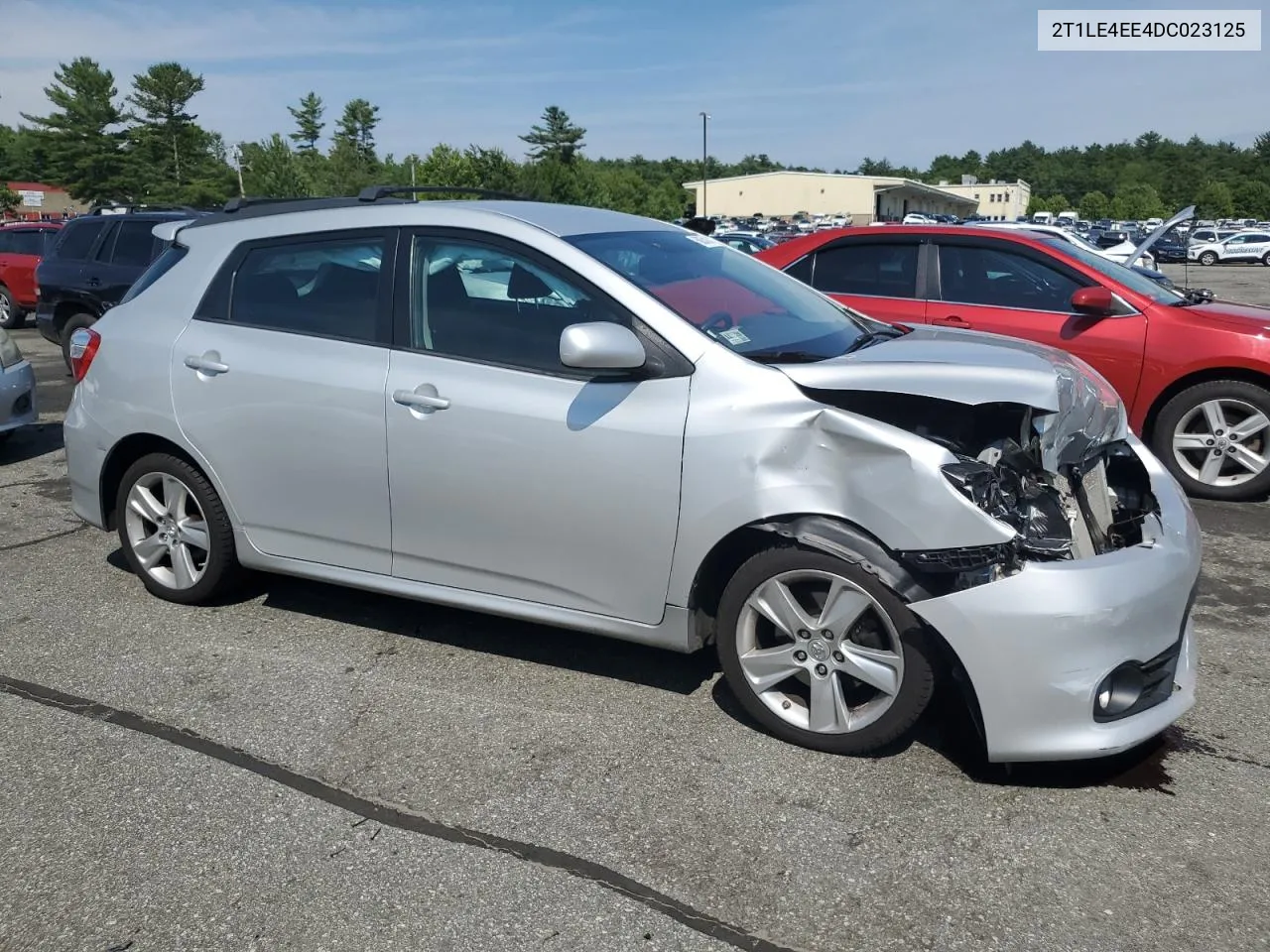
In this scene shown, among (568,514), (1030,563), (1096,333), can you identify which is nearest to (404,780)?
(568,514)

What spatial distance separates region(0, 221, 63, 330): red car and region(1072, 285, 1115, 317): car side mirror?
16144 millimetres

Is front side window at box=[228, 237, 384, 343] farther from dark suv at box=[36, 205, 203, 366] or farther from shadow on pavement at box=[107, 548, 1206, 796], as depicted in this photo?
dark suv at box=[36, 205, 203, 366]

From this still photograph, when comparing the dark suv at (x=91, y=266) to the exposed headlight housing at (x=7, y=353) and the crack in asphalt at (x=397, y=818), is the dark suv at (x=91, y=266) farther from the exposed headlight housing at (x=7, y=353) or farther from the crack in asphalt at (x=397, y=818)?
the crack in asphalt at (x=397, y=818)

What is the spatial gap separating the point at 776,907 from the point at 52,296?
41.2 feet

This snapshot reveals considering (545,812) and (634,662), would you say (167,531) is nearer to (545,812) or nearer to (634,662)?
(634,662)

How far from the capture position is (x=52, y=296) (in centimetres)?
1236

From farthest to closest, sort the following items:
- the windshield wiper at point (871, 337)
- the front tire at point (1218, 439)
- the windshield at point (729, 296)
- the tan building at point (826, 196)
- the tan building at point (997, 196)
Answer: the tan building at point (997, 196)
the tan building at point (826, 196)
the front tire at point (1218, 439)
the windshield wiper at point (871, 337)
the windshield at point (729, 296)

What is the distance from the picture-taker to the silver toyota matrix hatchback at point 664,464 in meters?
3.05

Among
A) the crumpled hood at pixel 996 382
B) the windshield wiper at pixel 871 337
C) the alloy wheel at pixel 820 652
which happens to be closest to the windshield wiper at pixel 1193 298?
the windshield wiper at pixel 871 337

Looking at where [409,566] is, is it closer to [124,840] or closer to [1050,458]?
[124,840]

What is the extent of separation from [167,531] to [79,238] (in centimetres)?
939

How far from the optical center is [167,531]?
473 cm

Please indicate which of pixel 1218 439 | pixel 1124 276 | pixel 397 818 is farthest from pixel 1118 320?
pixel 397 818

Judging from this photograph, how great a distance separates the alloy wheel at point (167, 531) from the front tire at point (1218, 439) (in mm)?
5646
